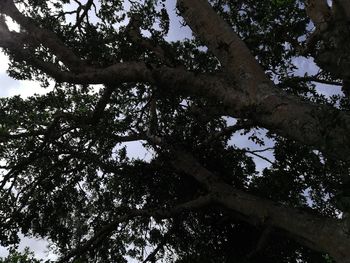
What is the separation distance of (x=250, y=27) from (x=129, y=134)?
4.70m

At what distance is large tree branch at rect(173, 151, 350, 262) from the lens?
6.95m

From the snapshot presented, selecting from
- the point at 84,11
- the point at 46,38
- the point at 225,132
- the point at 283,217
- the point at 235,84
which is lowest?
the point at 283,217

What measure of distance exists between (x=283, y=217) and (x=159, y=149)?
4.52 metres

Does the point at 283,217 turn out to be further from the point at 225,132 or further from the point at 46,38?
the point at 46,38

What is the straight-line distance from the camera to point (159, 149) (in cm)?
1159

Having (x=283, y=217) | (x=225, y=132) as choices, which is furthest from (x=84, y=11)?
(x=283, y=217)

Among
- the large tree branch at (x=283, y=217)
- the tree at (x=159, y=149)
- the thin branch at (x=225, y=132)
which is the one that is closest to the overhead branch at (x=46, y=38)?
the tree at (x=159, y=149)

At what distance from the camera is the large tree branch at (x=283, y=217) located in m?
6.95

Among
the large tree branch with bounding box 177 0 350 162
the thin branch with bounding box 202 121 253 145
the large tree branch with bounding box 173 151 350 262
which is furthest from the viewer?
the thin branch with bounding box 202 121 253 145

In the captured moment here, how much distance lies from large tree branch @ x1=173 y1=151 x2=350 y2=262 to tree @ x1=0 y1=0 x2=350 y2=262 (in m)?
0.03

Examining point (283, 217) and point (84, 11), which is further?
point (84, 11)

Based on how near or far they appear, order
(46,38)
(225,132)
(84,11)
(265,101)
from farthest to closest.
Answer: (84,11) < (225,132) < (46,38) < (265,101)

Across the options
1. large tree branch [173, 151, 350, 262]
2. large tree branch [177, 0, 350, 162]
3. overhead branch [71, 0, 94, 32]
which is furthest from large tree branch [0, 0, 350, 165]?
overhead branch [71, 0, 94, 32]

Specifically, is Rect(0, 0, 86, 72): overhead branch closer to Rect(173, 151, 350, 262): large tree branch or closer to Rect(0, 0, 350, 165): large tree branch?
Answer: Rect(0, 0, 350, 165): large tree branch
